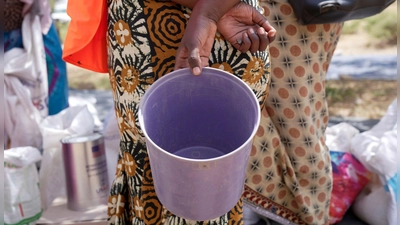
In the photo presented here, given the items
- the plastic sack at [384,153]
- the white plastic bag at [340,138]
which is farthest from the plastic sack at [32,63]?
the plastic sack at [384,153]

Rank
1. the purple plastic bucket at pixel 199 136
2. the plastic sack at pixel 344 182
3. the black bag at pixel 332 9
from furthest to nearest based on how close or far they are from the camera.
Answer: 1. the plastic sack at pixel 344 182
2. the black bag at pixel 332 9
3. the purple plastic bucket at pixel 199 136

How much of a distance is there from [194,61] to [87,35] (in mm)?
419

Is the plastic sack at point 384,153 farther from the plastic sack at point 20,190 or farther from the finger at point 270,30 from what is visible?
the plastic sack at point 20,190

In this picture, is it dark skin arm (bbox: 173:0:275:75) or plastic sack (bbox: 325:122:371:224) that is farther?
plastic sack (bbox: 325:122:371:224)

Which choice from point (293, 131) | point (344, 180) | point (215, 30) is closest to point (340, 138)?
point (344, 180)

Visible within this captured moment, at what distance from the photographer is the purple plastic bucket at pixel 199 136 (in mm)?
1099

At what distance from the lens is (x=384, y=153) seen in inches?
85.0

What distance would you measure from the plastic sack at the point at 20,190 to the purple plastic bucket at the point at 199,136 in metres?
1.19

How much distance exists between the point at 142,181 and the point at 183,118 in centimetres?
21

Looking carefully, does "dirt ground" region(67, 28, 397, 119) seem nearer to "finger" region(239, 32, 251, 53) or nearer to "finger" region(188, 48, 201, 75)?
"finger" region(239, 32, 251, 53)

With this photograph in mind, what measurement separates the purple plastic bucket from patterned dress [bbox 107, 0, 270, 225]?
0.22ft

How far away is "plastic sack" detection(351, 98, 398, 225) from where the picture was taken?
83.9 inches

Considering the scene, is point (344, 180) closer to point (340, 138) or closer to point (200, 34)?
point (340, 138)

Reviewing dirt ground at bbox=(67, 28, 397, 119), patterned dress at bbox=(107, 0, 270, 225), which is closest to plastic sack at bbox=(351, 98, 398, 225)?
patterned dress at bbox=(107, 0, 270, 225)
